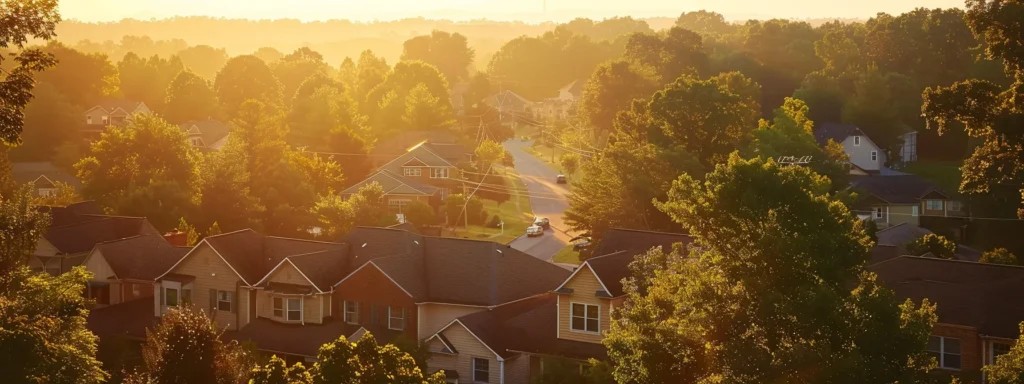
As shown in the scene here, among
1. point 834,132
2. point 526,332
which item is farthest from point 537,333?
point 834,132

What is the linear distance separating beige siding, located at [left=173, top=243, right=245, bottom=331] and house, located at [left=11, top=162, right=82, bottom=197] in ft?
139

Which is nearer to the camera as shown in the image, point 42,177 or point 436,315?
point 436,315

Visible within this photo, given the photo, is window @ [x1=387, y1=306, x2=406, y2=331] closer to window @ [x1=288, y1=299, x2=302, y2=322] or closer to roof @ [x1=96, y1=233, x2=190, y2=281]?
window @ [x1=288, y1=299, x2=302, y2=322]

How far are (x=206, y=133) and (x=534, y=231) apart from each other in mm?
56807

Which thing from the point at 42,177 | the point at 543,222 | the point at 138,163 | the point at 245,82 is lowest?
the point at 543,222

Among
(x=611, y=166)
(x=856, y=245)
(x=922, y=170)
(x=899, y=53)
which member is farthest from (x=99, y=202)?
(x=899, y=53)

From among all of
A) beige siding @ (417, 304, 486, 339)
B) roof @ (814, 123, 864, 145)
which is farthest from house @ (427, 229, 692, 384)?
roof @ (814, 123, 864, 145)

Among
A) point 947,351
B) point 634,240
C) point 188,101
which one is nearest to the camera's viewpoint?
point 947,351

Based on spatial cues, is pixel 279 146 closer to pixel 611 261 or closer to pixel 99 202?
pixel 99 202

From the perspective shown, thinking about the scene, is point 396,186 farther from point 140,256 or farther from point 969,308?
point 969,308

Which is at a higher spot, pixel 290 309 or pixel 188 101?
pixel 188 101

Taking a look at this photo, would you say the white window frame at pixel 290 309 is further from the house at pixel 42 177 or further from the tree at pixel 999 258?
the house at pixel 42 177

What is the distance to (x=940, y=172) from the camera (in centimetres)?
9606

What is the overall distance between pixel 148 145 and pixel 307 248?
27.0 meters
